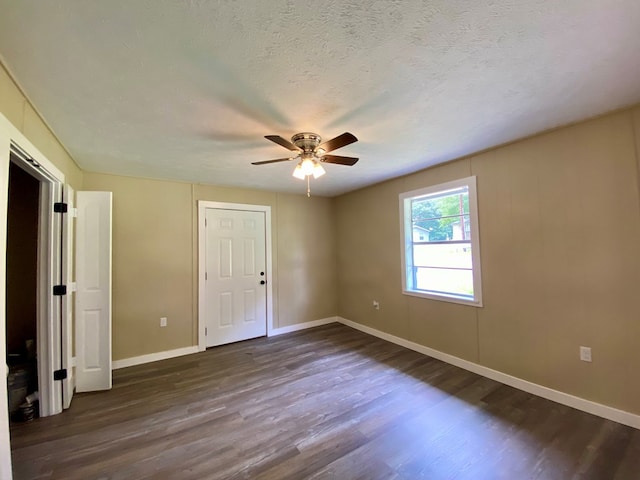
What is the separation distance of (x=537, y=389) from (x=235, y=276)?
3.81 m

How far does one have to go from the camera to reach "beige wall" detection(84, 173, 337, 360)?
3.35 meters

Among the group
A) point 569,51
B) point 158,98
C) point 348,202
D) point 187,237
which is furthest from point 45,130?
point 348,202

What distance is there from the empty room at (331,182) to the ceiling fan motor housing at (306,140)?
2cm

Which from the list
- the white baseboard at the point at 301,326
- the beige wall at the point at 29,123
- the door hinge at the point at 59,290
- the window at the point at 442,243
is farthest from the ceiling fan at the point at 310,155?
the white baseboard at the point at 301,326

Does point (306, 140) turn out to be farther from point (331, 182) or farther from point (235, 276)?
point (235, 276)

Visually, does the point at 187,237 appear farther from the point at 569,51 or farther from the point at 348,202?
the point at 569,51

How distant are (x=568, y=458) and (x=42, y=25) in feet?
12.4

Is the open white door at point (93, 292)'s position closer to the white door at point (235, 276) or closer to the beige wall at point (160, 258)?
the beige wall at point (160, 258)

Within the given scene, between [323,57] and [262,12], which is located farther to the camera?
[323,57]

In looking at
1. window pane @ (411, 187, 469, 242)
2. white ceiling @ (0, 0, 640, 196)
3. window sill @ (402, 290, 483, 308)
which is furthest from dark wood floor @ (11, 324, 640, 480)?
white ceiling @ (0, 0, 640, 196)

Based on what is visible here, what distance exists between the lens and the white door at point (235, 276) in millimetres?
3926

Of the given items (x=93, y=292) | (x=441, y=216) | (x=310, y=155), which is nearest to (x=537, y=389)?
(x=441, y=216)

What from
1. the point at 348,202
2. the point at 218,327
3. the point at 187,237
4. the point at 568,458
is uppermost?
the point at 348,202

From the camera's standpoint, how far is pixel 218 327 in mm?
3938
